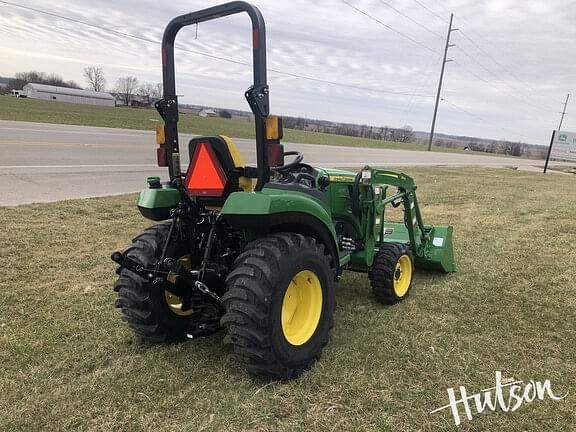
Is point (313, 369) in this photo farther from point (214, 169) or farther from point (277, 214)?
point (214, 169)

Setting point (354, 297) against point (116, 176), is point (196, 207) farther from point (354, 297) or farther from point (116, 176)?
point (116, 176)

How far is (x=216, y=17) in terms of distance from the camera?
3.01m

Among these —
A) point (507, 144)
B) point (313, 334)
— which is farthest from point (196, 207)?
point (507, 144)

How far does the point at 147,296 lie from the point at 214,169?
1.00 m

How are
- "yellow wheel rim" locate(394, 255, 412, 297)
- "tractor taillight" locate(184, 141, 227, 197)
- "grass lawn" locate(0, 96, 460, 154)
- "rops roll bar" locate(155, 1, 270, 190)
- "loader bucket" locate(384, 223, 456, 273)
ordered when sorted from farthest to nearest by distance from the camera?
"grass lawn" locate(0, 96, 460, 154) → "loader bucket" locate(384, 223, 456, 273) → "yellow wheel rim" locate(394, 255, 412, 297) → "tractor taillight" locate(184, 141, 227, 197) → "rops roll bar" locate(155, 1, 270, 190)

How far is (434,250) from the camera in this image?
5266 millimetres

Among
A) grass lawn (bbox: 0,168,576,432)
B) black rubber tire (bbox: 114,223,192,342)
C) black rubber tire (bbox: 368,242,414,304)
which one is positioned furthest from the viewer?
black rubber tire (bbox: 368,242,414,304)

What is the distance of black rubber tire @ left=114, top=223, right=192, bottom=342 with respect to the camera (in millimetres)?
3174

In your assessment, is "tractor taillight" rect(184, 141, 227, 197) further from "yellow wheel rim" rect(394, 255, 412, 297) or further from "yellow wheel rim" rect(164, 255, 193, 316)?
"yellow wheel rim" rect(394, 255, 412, 297)

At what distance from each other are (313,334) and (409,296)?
187 cm

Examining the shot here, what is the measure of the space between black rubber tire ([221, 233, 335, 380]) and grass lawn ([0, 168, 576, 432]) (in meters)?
0.18

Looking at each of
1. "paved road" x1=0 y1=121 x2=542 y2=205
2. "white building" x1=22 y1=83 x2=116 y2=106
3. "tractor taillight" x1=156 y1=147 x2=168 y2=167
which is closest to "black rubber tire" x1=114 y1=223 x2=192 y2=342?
"tractor taillight" x1=156 y1=147 x2=168 y2=167

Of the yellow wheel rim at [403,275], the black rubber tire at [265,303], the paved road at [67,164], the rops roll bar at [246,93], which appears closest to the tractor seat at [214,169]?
the rops roll bar at [246,93]

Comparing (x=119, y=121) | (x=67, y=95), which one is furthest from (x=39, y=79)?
(x=119, y=121)
